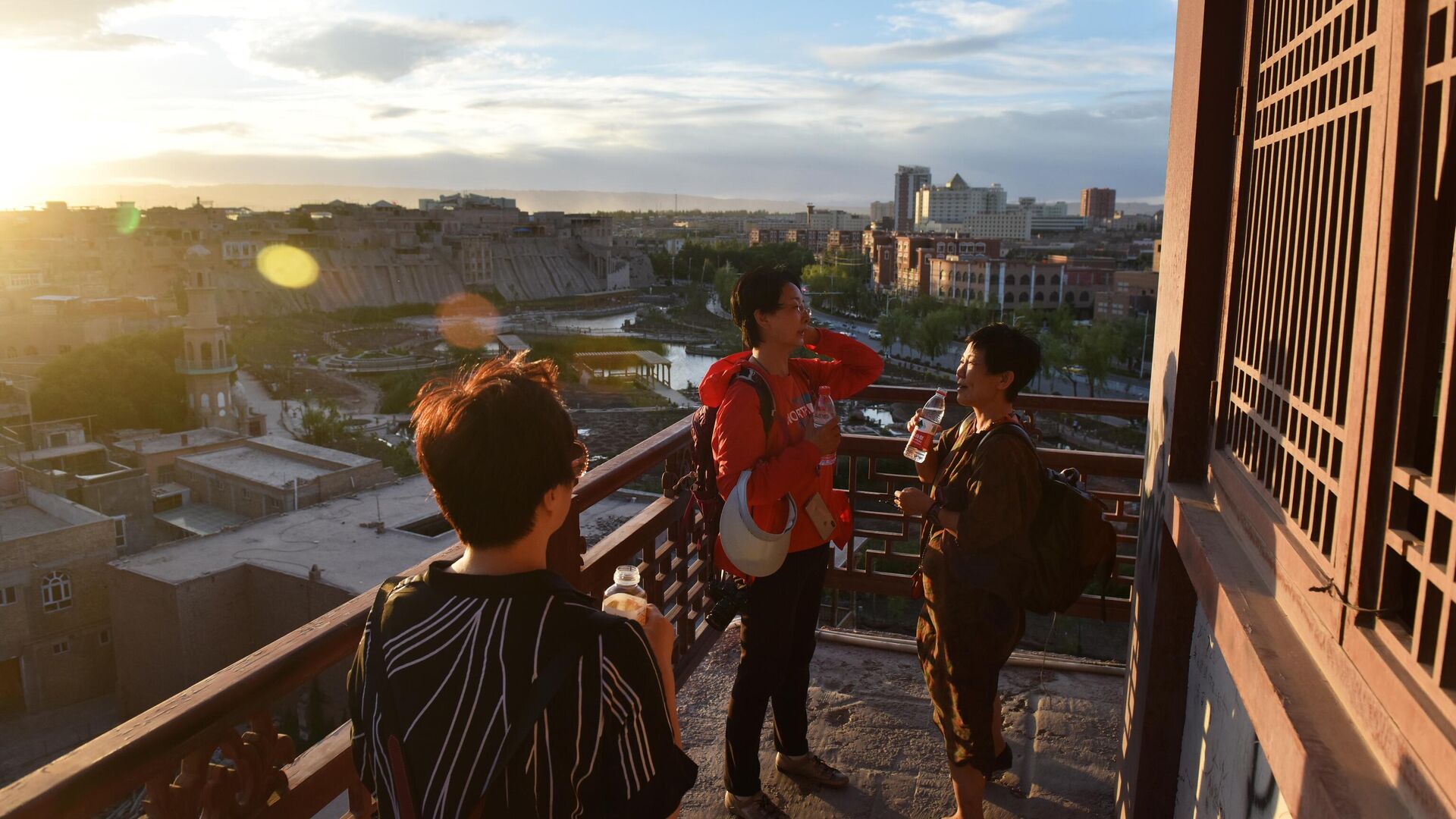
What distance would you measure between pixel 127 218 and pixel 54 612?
5676 centimetres

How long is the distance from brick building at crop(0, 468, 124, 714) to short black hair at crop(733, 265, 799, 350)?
17720mm

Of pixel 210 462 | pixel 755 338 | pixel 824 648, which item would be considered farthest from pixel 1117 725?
pixel 210 462

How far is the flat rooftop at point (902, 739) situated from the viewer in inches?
96.8

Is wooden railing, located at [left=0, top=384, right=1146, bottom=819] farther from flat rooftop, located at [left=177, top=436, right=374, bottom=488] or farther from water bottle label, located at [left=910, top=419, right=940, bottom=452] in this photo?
flat rooftop, located at [left=177, top=436, right=374, bottom=488]

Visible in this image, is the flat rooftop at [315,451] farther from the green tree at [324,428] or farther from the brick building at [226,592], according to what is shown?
the green tree at [324,428]

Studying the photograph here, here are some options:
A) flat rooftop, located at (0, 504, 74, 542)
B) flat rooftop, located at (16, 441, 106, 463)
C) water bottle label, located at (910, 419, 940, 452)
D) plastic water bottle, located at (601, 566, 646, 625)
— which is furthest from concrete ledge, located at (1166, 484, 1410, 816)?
flat rooftop, located at (16, 441, 106, 463)

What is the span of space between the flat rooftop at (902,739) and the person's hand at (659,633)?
1444 mm

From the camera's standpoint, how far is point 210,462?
21797 mm

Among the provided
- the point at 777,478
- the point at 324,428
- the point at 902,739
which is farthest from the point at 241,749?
the point at 324,428

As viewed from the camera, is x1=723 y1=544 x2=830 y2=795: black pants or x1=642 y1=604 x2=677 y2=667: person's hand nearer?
x1=642 y1=604 x2=677 y2=667: person's hand

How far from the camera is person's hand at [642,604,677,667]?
1112mm

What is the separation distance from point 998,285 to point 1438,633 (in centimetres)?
4155

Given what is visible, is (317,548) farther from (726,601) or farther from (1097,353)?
(1097,353)

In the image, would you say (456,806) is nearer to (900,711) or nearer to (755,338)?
(755,338)
